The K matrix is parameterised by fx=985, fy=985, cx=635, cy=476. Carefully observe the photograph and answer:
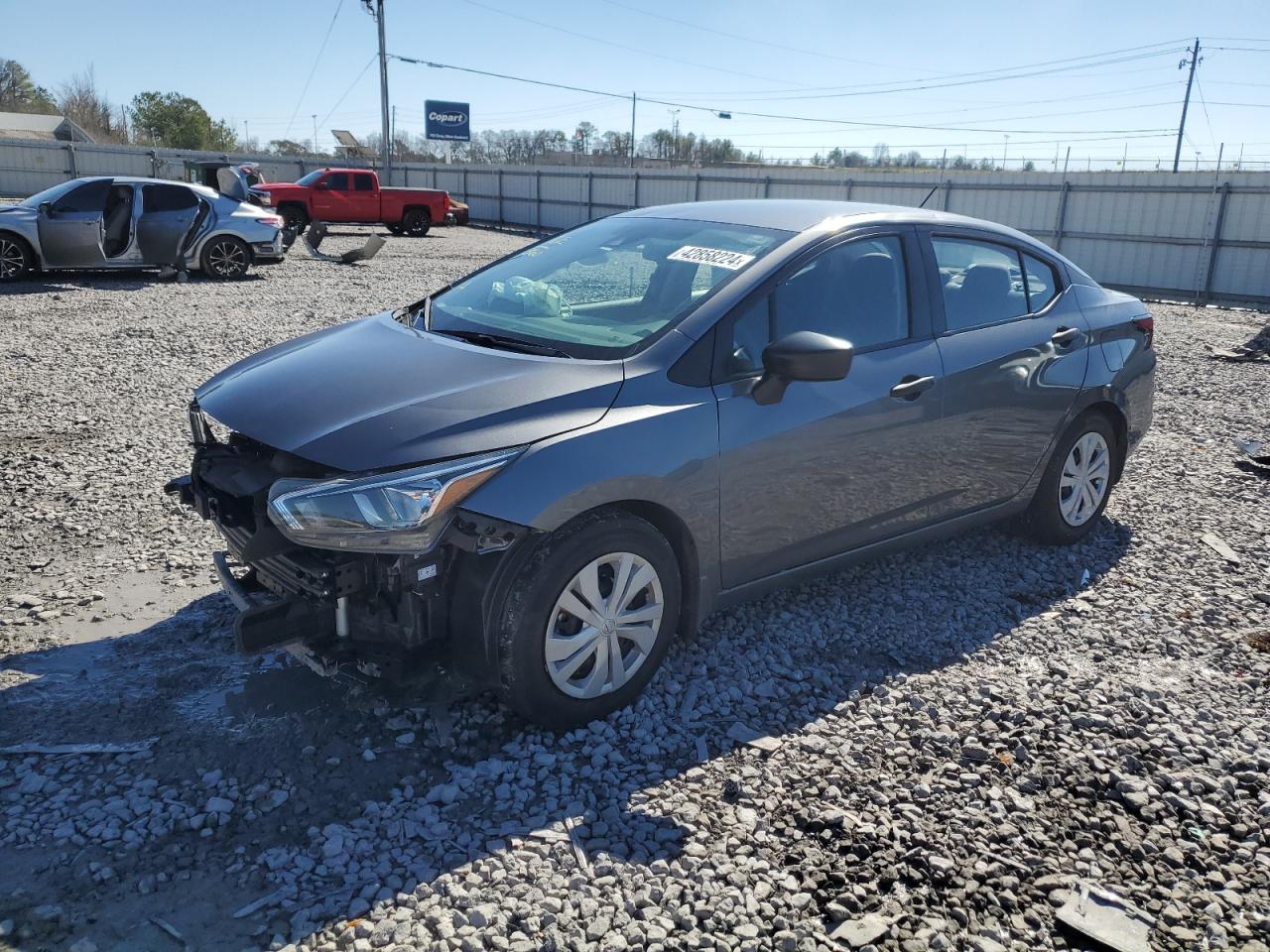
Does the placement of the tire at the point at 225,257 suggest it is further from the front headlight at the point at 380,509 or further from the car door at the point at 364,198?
the front headlight at the point at 380,509

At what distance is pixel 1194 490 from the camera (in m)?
6.35

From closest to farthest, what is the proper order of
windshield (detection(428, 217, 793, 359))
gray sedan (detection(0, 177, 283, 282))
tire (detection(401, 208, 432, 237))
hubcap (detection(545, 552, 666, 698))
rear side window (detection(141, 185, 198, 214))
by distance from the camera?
hubcap (detection(545, 552, 666, 698))
windshield (detection(428, 217, 793, 359))
gray sedan (detection(0, 177, 283, 282))
rear side window (detection(141, 185, 198, 214))
tire (detection(401, 208, 432, 237))

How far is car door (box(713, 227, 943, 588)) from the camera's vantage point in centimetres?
361

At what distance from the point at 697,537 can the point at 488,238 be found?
27.8 meters

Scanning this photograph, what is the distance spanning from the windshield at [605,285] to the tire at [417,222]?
1045 inches

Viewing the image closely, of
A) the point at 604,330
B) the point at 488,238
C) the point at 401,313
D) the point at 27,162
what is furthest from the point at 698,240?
the point at 27,162

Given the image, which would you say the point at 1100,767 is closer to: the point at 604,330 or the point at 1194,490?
the point at 604,330

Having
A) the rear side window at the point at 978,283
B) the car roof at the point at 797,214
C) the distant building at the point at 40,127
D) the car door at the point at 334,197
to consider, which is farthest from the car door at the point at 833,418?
the distant building at the point at 40,127

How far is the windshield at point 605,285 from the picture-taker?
3719mm

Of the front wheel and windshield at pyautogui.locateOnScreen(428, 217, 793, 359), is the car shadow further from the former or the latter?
the front wheel

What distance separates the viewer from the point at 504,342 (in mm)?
3744

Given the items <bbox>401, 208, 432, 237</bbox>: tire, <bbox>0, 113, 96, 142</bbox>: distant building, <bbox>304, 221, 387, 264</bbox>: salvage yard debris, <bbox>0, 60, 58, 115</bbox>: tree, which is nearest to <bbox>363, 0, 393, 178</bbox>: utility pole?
<bbox>401, 208, 432, 237</bbox>: tire

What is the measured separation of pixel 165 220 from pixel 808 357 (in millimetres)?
13909

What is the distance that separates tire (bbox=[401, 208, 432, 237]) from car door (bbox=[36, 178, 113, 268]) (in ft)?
52.6
